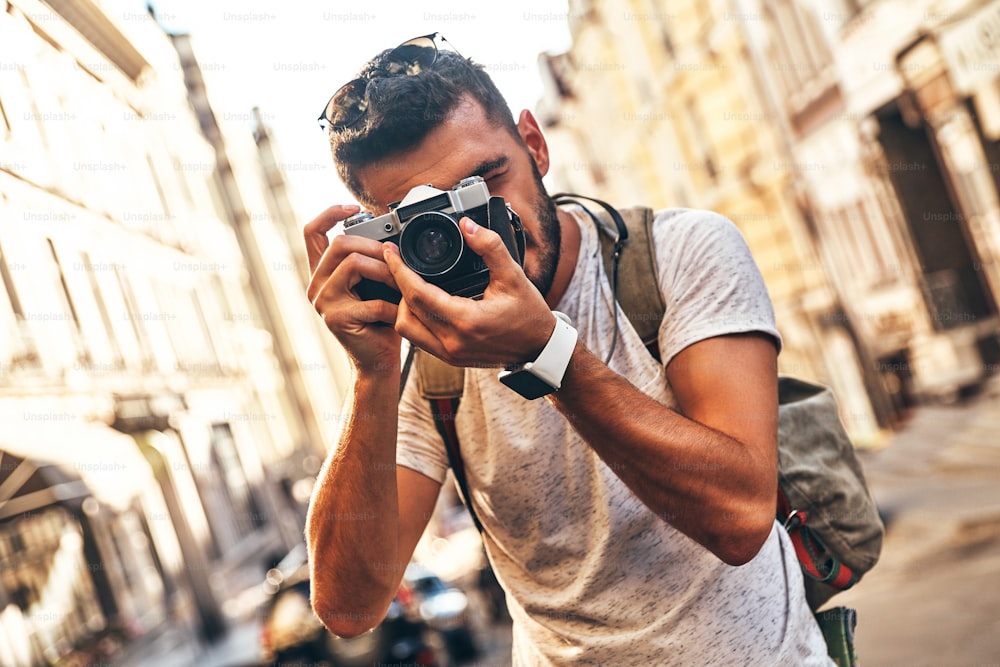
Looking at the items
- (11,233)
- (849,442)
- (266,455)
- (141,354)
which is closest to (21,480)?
(11,233)

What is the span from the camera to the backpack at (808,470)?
171 centimetres

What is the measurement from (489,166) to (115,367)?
1215 centimetres

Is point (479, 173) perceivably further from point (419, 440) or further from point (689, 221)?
point (419, 440)

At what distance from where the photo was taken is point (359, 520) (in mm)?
1678

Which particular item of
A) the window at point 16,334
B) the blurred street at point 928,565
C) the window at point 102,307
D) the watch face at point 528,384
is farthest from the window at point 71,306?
the watch face at point 528,384

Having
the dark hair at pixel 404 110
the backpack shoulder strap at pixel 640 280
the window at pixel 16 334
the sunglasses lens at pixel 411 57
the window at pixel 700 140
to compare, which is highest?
the window at pixel 700 140

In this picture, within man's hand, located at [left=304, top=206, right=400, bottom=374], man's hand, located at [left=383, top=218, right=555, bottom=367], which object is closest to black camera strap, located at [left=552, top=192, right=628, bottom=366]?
man's hand, located at [left=383, top=218, right=555, bottom=367]

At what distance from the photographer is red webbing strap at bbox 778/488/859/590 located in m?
1.78

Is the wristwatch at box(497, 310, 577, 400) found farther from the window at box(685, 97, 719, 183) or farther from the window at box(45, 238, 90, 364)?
the window at box(685, 97, 719, 183)

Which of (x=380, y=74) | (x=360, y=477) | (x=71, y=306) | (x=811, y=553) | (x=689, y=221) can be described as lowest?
(x=811, y=553)

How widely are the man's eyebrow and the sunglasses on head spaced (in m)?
0.21

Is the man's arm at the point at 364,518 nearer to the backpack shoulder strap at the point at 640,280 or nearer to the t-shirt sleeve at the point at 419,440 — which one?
the t-shirt sleeve at the point at 419,440

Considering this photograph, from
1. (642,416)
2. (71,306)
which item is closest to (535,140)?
(642,416)

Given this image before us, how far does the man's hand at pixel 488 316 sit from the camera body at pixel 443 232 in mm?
46
